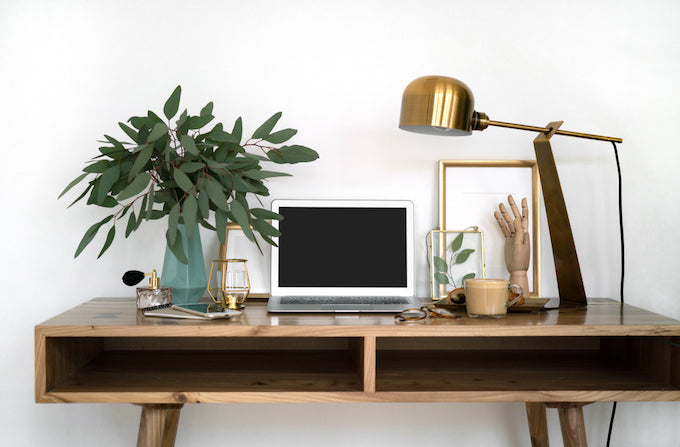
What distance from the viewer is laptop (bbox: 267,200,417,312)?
1.58 metres

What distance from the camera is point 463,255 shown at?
1.69m

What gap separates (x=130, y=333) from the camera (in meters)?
1.25

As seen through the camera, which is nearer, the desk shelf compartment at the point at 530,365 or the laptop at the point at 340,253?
the desk shelf compartment at the point at 530,365

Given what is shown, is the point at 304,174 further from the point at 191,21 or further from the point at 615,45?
the point at 615,45

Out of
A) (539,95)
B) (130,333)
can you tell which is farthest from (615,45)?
(130,333)

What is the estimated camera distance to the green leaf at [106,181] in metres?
1.35

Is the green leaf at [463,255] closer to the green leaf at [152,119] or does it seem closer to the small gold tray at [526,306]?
the small gold tray at [526,306]

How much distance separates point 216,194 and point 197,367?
0.47 metres

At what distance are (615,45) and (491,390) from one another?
1153 mm

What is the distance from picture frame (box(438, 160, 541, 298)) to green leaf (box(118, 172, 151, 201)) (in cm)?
85

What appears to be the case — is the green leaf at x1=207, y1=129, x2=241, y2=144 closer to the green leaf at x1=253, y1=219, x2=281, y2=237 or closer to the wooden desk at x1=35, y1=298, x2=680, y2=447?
the green leaf at x1=253, y1=219, x2=281, y2=237

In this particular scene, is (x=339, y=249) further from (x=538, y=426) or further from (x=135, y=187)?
(x=538, y=426)

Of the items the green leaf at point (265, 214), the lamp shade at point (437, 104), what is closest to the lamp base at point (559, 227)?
the lamp shade at point (437, 104)

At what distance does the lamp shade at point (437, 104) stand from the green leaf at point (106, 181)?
27.9 inches
